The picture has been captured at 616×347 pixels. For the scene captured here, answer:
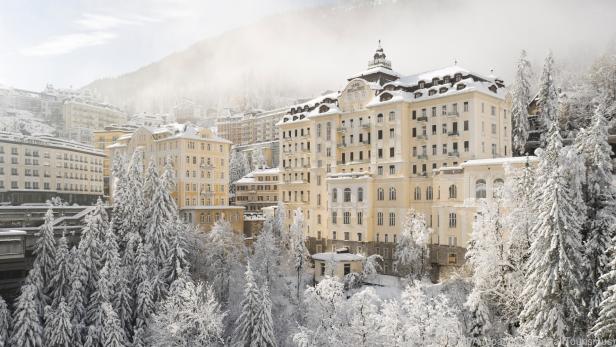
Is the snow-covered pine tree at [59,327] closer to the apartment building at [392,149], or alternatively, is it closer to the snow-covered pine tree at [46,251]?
the snow-covered pine tree at [46,251]

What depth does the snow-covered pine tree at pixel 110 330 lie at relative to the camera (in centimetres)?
4103

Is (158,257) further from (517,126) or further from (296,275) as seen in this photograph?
(517,126)

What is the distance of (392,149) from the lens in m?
67.1

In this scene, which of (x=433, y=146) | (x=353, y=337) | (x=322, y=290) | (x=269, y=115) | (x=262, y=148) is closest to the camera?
(x=353, y=337)

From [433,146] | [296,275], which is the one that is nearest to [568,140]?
[433,146]

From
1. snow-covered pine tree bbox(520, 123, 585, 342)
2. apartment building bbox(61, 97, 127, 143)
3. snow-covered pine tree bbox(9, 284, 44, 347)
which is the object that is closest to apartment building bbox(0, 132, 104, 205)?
snow-covered pine tree bbox(9, 284, 44, 347)

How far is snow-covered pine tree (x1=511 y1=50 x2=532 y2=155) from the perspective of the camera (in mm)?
66750

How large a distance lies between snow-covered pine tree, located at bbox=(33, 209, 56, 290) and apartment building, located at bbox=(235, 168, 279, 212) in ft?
188

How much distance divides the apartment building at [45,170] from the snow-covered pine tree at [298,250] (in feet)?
182

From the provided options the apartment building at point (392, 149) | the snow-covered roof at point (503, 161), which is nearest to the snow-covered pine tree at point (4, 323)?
the apartment building at point (392, 149)

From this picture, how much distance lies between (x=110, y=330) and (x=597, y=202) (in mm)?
40710

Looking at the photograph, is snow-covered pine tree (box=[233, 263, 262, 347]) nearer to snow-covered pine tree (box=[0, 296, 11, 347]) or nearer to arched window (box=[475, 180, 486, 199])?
snow-covered pine tree (box=[0, 296, 11, 347])

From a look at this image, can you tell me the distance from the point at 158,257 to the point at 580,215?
40777mm

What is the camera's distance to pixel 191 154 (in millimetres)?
80625
